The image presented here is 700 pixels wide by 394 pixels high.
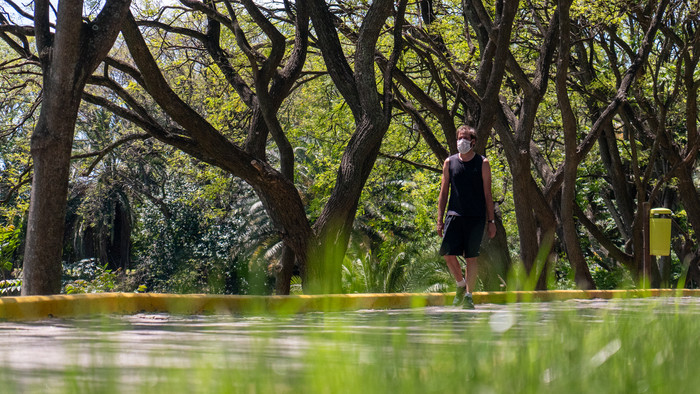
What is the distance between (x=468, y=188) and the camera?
31.7 feet

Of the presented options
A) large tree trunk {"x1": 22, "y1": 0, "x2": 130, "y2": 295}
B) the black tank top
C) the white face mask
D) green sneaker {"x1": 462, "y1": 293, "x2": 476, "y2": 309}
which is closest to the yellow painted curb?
green sneaker {"x1": 462, "y1": 293, "x2": 476, "y2": 309}

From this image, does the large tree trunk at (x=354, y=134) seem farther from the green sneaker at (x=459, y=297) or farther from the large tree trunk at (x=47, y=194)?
the large tree trunk at (x=47, y=194)

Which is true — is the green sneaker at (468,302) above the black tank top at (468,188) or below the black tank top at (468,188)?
below

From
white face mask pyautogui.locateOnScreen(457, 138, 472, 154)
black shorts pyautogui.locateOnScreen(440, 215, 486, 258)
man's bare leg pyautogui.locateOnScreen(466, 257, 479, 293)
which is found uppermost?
white face mask pyautogui.locateOnScreen(457, 138, 472, 154)

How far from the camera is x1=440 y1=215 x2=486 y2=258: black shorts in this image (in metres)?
9.66

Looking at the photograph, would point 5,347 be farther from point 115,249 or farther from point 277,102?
point 115,249

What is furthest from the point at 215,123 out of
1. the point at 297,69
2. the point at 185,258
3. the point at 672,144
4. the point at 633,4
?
the point at 185,258

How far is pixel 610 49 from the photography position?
21.1 m

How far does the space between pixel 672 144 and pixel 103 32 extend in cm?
Result: 1544

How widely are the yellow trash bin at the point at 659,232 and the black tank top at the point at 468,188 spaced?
6.82 metres

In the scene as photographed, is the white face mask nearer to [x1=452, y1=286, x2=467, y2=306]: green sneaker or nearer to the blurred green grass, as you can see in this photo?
[x1=452, y1=286, x2=467, y2=306]: green sneaker

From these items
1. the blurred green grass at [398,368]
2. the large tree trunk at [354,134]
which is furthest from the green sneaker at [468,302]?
the blurred green grass at [398,368]

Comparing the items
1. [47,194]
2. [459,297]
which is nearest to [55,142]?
[47,194]

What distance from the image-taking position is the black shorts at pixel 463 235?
31.7 ft
